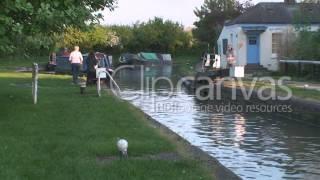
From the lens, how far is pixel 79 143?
11953 mm

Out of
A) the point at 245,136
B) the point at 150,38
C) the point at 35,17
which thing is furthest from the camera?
the point at 150,38

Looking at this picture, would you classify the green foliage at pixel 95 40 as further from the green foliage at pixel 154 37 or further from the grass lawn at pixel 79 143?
the grass lawn at pixel 79 143

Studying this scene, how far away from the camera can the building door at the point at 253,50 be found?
44.0 m

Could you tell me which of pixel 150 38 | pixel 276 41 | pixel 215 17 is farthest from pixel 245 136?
pixel 150 38

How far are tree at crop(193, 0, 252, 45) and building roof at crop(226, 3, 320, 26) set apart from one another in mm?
29619

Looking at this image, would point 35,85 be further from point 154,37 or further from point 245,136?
point 154,37

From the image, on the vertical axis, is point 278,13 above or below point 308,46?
above

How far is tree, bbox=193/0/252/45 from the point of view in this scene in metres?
78.2

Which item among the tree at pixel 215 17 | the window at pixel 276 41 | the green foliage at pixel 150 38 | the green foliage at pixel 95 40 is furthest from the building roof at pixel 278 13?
the green foliage at pixel 150 38

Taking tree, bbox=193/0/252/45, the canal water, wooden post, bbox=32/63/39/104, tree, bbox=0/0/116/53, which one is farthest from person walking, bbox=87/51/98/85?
tree, bbox=193/0/252/45

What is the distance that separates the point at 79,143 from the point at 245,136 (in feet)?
18.1

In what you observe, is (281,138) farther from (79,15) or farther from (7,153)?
(7,153)

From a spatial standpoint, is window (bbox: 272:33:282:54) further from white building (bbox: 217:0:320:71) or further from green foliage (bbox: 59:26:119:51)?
green foliage (bbox: 59:26:119:51)

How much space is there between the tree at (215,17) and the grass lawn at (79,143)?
59.4 m
